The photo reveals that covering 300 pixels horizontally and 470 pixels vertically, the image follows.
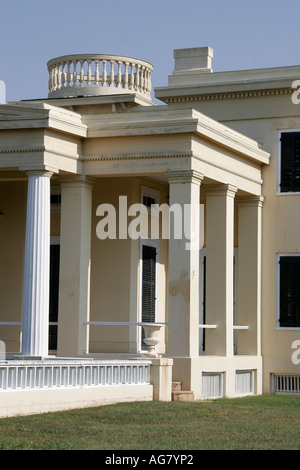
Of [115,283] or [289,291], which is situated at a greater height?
[115,283]

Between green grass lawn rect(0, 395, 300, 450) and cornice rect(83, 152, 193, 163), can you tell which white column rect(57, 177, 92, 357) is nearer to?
cornice rect(83, 152, 193, 163)

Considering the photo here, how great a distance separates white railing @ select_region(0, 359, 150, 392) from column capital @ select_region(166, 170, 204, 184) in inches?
140

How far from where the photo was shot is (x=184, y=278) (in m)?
18.9

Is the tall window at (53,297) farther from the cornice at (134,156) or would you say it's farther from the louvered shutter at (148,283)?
the cornice at (134,156)

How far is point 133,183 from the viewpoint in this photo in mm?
21500

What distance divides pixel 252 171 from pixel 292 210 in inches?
52.3

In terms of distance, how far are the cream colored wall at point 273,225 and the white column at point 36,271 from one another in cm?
604

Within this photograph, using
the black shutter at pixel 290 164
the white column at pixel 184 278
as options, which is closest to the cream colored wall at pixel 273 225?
the black shutter at pixel 290 164

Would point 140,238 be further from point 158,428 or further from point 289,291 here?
point 158,428

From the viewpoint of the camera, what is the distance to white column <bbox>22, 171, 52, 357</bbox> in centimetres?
1833

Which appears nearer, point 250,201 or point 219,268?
point 219,268

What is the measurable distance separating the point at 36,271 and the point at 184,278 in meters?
2.80

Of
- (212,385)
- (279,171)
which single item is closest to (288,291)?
(279,171)

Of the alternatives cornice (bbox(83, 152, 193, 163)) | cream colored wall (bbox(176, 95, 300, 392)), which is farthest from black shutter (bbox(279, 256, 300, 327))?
cornice (bbox(83, 152, 193, 163))
